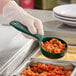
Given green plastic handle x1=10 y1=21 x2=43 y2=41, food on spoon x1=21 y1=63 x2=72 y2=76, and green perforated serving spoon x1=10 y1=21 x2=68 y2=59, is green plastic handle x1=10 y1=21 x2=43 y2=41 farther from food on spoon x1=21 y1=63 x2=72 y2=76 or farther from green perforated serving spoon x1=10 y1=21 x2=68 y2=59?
food on spoon x1=21 y1=63 x2=72 y2=76

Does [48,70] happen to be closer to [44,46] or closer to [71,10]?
[44,46]

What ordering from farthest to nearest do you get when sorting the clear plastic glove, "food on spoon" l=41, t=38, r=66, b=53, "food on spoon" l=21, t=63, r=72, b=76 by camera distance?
1. the clear plastic glove
2. "food on spoon" l=41, t=38, r=66, b=53
3. "food on spoon" l=21, t=63, r=72, b=76

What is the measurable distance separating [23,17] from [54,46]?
1.07 ft

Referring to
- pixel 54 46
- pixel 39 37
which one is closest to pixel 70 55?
pixel 54 46

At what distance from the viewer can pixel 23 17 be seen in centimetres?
171

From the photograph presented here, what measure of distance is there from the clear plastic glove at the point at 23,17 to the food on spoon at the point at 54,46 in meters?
0.10

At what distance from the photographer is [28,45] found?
172 cm

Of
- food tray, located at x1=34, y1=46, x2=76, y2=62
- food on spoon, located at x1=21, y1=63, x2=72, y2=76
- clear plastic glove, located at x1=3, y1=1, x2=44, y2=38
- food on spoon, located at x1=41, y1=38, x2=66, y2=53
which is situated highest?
clear plastic glove, located at x1=3, y1=1, x2=44, y2=38

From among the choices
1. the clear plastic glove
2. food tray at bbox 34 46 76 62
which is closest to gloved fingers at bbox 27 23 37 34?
the clear plastic glove

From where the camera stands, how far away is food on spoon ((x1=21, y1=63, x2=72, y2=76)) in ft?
4.58

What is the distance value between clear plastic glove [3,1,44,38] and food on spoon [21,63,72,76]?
25cm

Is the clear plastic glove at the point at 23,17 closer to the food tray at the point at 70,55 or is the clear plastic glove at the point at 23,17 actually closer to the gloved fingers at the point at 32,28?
the gloved fingers at the point at 32,28

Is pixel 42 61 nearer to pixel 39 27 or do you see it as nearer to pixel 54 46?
pixel 54 46

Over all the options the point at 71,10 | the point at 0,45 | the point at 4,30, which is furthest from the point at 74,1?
the point at 0,45
